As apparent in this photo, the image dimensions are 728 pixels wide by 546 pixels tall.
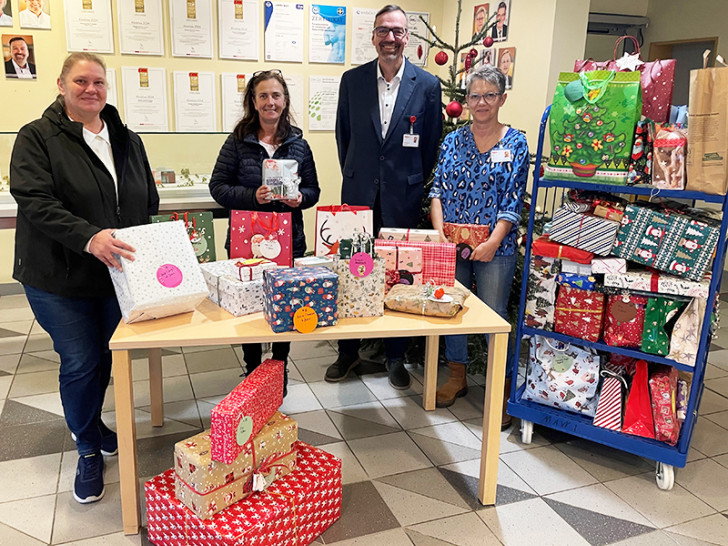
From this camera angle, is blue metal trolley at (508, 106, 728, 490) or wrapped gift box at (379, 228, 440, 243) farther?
wrapped gift box at (379, 228, 440, 243)

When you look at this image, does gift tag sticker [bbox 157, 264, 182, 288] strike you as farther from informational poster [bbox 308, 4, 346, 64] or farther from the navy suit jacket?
informational poster [bbox 308, 4, 346, 64]

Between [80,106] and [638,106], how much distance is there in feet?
6.75

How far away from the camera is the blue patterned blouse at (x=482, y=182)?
2.71 meters

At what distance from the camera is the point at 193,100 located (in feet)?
16.2

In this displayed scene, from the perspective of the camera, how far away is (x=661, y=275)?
7.85 feet

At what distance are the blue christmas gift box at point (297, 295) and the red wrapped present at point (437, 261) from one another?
1.34ft

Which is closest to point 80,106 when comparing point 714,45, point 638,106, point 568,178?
point 568,178

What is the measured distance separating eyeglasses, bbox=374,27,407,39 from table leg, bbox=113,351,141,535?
191 cm

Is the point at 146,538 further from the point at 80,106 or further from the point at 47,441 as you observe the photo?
the point at 80,106

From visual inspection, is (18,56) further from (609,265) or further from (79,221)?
(609,265)

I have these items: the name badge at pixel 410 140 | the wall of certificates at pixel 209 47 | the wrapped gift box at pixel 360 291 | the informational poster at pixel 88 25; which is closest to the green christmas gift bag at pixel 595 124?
the name badge at pixel 410 140

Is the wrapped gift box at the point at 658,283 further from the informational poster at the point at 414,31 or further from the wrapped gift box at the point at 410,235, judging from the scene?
the informational poster at the point at 414,31

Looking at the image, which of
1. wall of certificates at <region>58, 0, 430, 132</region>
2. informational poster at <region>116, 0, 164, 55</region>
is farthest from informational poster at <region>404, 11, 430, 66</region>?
informational poster at <region>116, 0, 164, 55</region>

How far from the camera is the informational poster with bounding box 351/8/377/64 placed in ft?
17.0
